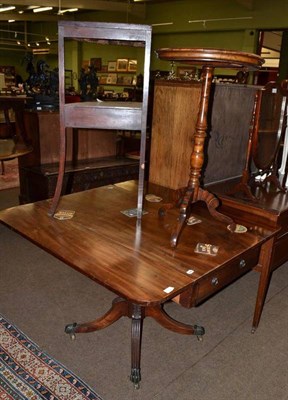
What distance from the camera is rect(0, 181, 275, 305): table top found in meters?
1.18

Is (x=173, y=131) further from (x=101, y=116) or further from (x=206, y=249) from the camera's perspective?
(x=206, y=249)

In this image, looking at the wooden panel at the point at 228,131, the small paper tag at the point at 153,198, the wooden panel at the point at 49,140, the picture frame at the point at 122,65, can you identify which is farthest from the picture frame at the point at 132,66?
the small paper tag at the point at 153,198

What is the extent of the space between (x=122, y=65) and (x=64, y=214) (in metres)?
10.9

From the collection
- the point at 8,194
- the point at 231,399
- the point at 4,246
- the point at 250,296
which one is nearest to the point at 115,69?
the point at 8,194

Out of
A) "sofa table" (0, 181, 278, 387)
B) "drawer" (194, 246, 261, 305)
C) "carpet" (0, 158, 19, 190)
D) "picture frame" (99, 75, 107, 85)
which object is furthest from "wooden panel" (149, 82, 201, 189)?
"picture frame" (99, 75, 107, 85)

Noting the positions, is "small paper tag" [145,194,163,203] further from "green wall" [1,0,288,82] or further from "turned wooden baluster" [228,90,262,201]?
"green wall" [1,0,288,82]

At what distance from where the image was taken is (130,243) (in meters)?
1.43

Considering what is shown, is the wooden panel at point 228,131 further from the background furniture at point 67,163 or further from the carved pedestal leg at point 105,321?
the background furniture at point 67,163

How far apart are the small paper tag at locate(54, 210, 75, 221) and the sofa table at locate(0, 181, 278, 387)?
15 mm

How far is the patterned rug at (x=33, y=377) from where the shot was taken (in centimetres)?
152

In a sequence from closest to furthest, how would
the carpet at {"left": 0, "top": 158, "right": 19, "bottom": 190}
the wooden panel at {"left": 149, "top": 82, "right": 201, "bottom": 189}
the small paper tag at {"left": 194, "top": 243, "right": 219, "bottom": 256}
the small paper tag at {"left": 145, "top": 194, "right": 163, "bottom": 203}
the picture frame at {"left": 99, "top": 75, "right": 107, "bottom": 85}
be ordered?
the small paper tag at {"left": 194, "top": 243, "right": 219, "bottom": 256} → the small paper tag at {"left": 145, "top": 194, "right": 163, "bottom": 203} → the wooden panel at {"left": 149, "top": 82, "right": 201, "bottom": 189} → the carpet at {"left": 0, "top": 158, "right": 19, "bottom": 190} → the picture frame at {"left": 99, "top": 75, "right": 107, "bottom": 85}

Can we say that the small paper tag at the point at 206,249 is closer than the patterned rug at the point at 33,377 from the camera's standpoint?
Yes

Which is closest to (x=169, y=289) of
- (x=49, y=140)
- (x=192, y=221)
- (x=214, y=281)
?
(x=214, y=281)

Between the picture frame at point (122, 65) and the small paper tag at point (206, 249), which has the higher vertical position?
the picture frame at point (122, 65)
